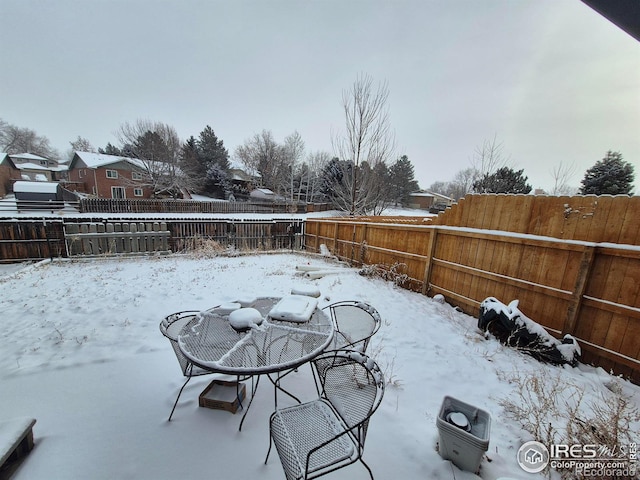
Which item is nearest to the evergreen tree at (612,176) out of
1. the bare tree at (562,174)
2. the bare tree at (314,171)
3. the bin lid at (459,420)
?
the bare tree at (562,174)

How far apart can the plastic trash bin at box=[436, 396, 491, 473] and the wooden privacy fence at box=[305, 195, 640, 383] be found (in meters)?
2.47

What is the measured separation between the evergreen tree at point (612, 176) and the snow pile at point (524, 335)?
1562 cm

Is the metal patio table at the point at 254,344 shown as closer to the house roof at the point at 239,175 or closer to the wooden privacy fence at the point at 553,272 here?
the wooden privacy fence at the point at 553,272

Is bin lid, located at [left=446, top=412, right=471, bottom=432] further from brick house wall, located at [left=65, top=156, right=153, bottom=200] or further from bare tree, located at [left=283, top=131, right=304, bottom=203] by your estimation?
brick house wall, located at [left=65, top=156, right=153, bottom=200]

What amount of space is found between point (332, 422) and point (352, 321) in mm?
1218

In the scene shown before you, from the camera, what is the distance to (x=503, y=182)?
45.5 ft

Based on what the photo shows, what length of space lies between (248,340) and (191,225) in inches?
317

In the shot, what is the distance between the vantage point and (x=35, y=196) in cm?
1591

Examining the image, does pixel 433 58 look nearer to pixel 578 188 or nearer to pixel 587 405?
pixel 587 405

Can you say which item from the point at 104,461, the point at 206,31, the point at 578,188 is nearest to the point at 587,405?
the point at 104,461

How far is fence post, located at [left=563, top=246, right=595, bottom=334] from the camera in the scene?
9.54 ft

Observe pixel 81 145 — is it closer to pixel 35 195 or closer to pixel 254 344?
pixel 35 195

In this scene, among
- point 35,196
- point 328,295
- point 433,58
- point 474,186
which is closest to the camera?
point 328,295

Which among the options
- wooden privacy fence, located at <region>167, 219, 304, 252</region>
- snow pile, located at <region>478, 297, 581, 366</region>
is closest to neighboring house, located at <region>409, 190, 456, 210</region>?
wooden privacy fence, located at <region>167, 219, 304, 252</region>
